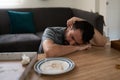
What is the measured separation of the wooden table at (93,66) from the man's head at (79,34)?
4.4 inches

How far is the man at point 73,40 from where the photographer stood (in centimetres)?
133

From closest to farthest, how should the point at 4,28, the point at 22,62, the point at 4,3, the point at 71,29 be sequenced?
the point at 22,62
the point at 71,29
the point at 4,28
the point at 4,3

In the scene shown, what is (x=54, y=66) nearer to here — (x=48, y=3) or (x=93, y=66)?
(x=93, y=66)

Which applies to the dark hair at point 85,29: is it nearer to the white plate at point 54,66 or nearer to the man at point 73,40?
the man at point 73,40

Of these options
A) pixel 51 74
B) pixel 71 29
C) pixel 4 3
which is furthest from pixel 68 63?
pixel 4 3

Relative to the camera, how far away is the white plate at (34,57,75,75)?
1063mm

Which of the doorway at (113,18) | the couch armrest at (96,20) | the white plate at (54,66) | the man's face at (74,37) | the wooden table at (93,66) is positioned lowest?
the doorway at (113,18)

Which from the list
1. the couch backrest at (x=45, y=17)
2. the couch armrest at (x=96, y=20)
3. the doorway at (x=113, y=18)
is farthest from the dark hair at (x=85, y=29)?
the doorway at (x=113, y=18)

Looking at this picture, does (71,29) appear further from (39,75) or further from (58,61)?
(39,75)

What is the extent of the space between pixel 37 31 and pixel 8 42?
0.84 m

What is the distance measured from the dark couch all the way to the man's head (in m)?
1.20

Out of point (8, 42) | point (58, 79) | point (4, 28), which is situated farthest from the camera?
point (4, 28)

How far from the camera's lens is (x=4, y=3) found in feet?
Result: 12.2

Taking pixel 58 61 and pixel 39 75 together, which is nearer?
pixel 39 75
